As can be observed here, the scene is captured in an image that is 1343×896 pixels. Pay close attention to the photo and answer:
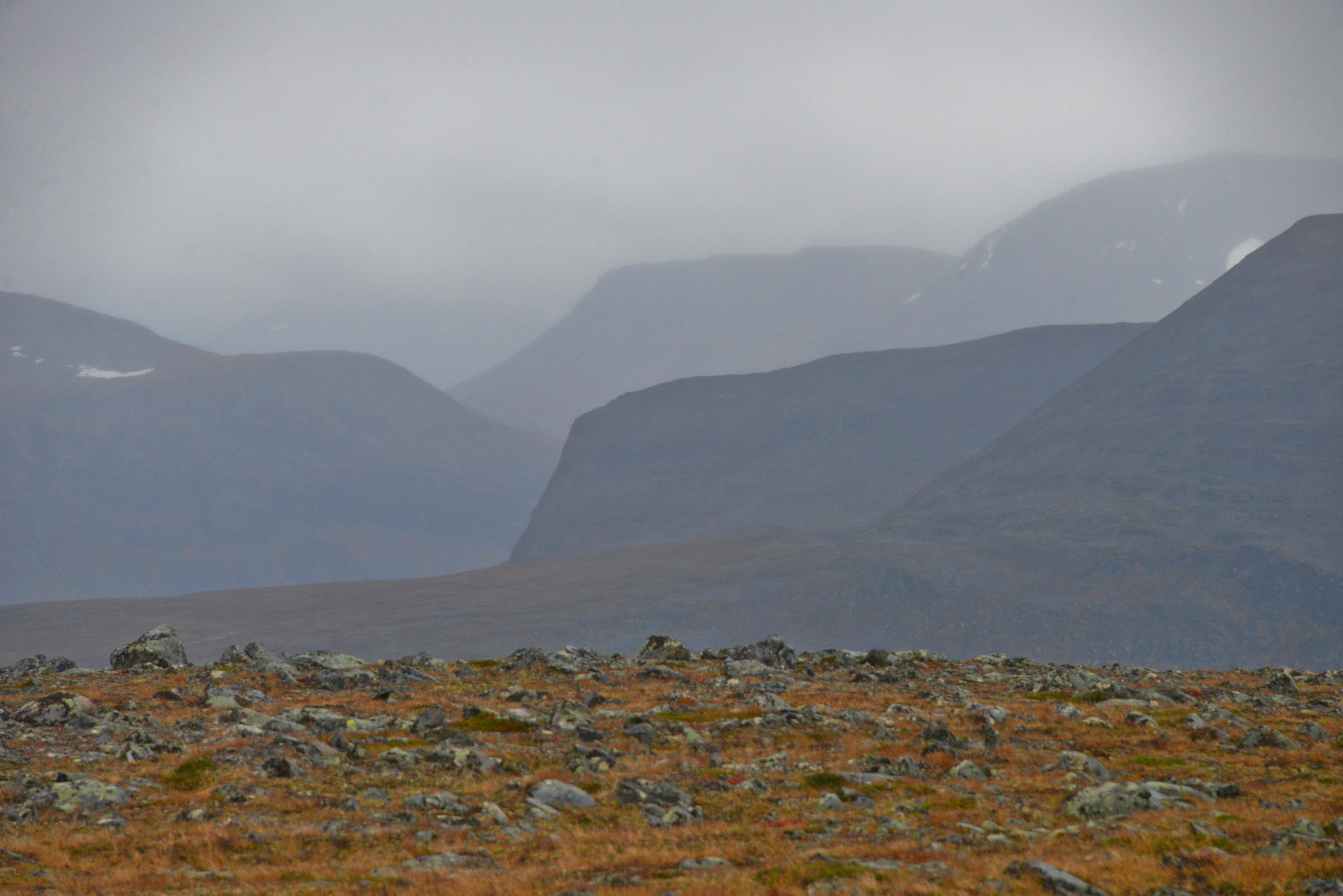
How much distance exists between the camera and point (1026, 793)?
76.3 feet

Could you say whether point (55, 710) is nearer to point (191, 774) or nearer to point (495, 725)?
point (191, 774)

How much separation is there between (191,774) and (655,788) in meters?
11.4

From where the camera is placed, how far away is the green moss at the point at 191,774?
76.7 feet

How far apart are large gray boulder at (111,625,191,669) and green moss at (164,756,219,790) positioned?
24.6 m

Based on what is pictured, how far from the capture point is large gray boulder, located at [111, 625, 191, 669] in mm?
47469

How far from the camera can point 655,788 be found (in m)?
22.4

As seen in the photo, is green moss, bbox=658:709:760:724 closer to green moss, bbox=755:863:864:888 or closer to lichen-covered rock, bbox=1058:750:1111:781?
lichen-covered rock, bbox=1058:750:1111:781

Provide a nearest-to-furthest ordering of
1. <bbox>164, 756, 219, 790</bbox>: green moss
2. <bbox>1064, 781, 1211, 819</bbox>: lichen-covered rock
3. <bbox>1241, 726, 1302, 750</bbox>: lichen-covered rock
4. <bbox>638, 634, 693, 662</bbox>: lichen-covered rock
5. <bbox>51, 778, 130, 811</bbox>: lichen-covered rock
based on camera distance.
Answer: <bbox>1064, 781, 1211, 819</bbox>: lichen-covered rock
<bbox>51, 778, 130, 811</bbox>: lichen-covered rock
<bbox>164, 756, 219, 790</bbox>: green moss
<bbox>1241, 726, 1302, 750</bbox>: lichen-covered rock
<bbox>638, 634, 693, 662</bbox>: lichen-covered rock

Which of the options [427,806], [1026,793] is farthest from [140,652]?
[1026,793]

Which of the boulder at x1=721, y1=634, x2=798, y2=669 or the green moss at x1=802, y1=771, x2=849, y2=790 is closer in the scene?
the green moss at x1=802, y1=771, x2=849, y2=790

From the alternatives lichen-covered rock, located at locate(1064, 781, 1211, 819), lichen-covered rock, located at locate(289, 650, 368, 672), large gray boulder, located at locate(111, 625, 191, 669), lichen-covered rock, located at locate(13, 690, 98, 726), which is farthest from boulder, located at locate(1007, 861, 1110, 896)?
large gray boulder, located at locate(111, 625, 191, 669)

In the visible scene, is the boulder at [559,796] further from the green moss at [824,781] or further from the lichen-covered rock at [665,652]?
the lichen-covered rock at [665,652]

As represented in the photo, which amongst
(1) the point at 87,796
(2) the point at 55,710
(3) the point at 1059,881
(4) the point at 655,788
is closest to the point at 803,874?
(3) the point at 1059,881

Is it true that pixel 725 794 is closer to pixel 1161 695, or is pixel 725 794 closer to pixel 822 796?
pixel 822 796
